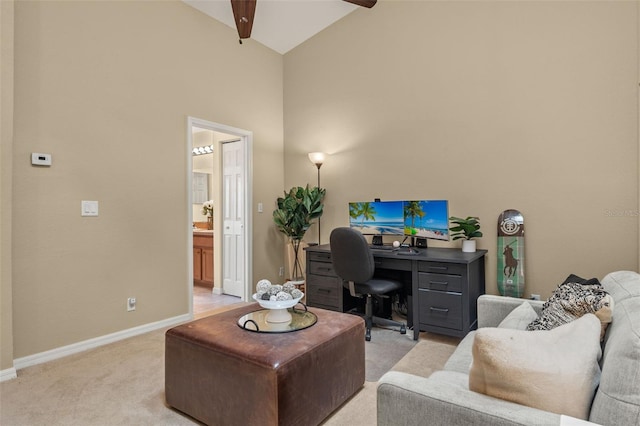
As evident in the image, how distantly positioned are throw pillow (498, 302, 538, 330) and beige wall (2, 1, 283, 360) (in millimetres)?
3129

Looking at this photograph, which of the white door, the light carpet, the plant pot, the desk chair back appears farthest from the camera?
the white door

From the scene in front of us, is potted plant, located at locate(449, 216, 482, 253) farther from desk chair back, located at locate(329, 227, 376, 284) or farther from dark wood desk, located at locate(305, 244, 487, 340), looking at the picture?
desk chair back, located at locate(329, 227, 376, 284)

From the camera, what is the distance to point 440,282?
3070 mm

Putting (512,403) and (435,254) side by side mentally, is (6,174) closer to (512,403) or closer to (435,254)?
(512,403)

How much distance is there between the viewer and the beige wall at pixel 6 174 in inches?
96.3

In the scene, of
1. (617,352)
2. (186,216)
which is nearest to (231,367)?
Answer: (617,352)

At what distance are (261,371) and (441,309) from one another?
76.0 inches

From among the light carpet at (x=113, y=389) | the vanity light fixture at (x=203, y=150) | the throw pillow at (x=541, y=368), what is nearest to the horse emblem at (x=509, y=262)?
the light carpet at (x=113, y=389)

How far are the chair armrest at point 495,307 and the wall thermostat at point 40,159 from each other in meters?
3.34

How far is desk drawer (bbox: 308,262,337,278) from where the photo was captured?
12.4 feet

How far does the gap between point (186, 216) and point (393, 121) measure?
253 cm

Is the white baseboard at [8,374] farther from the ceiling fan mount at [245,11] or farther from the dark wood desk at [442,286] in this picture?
the ceiling fan mount at [245,11]

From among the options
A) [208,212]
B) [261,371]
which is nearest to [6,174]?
[261,371]

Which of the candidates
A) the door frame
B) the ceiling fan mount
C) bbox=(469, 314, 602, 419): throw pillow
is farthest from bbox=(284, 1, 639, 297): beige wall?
bbox=(469, 314, 602, 419): throw pillow
